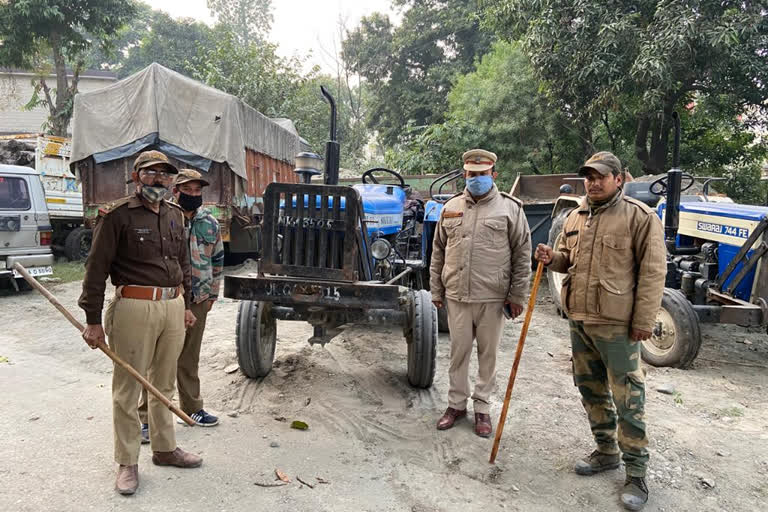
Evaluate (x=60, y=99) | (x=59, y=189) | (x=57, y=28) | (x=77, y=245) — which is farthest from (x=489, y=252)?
(x=57, y=28)

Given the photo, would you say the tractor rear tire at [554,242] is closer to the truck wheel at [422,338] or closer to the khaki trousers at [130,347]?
the truck wheel at [422,338]

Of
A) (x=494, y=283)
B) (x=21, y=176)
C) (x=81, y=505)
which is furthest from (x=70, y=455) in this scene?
(x=21, y=176)

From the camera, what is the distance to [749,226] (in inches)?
191

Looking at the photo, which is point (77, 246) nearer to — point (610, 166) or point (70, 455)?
point (70, 455)

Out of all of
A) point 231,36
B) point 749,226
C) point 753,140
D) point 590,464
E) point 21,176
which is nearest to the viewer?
point 590,464

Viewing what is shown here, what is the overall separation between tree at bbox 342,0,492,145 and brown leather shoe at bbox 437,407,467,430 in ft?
65.2

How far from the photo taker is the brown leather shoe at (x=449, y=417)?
3.54 metres

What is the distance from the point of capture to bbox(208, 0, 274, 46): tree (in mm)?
46219

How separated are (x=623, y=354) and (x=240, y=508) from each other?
2076mm

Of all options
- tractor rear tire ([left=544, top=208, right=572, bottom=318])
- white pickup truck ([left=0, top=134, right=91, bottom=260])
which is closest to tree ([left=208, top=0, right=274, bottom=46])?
white pickup truck ([left=0, top=134, right=91, bottom=260])

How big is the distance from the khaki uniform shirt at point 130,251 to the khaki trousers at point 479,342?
1767 millimetres

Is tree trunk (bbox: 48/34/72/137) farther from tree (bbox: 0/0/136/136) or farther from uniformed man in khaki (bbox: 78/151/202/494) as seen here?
uniformed man in khaki (bbox: 78/151/202/494)

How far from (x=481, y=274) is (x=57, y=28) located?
1701cm

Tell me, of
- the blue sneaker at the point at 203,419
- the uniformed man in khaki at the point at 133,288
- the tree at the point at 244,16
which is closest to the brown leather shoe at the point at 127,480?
the uniformed man in khaki at the point at 133,288
